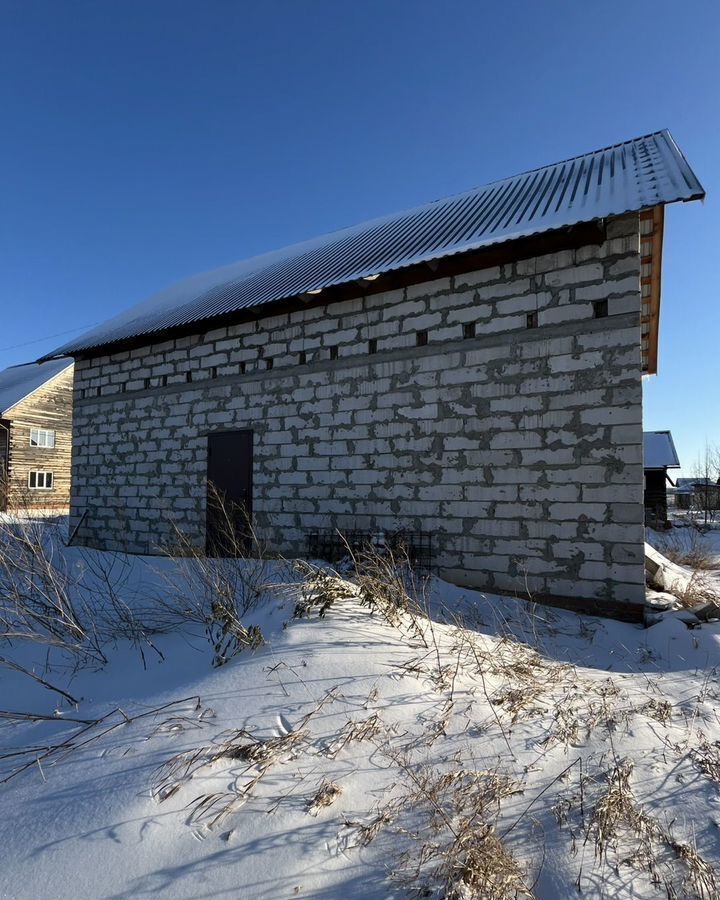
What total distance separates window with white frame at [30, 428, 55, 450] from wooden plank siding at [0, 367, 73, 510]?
143 millimetres

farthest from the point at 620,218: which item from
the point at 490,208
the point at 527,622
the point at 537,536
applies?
the point at 527,622

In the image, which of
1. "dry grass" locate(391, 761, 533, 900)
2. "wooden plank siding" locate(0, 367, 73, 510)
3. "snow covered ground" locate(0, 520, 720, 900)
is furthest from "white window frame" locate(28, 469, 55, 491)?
"dry grass" locate(391, 761, 533, 900)

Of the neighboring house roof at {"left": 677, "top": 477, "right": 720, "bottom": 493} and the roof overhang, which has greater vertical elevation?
the roof overhang

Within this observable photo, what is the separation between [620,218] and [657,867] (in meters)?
5.64

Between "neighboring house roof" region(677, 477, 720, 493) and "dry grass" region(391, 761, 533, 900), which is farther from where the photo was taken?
"neighboring house roof" region(677, 477, 720, 493)

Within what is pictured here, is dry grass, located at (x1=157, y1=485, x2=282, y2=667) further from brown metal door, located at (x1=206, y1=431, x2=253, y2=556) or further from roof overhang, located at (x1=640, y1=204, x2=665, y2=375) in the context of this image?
roof overhang, located at (x1=640, y1=204, x2=665, y2=375)

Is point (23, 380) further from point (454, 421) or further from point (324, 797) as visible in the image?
point (324, 797)

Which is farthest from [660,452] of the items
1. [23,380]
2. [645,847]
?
[23,380]

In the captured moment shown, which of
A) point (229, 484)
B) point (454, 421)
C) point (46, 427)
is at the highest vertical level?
point (46, 427)

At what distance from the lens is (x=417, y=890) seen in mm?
1824

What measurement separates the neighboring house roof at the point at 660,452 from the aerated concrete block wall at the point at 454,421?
61.5ft

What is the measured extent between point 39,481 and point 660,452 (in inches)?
1135

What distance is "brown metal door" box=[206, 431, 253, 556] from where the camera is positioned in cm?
787

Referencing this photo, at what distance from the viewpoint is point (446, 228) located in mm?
7605
